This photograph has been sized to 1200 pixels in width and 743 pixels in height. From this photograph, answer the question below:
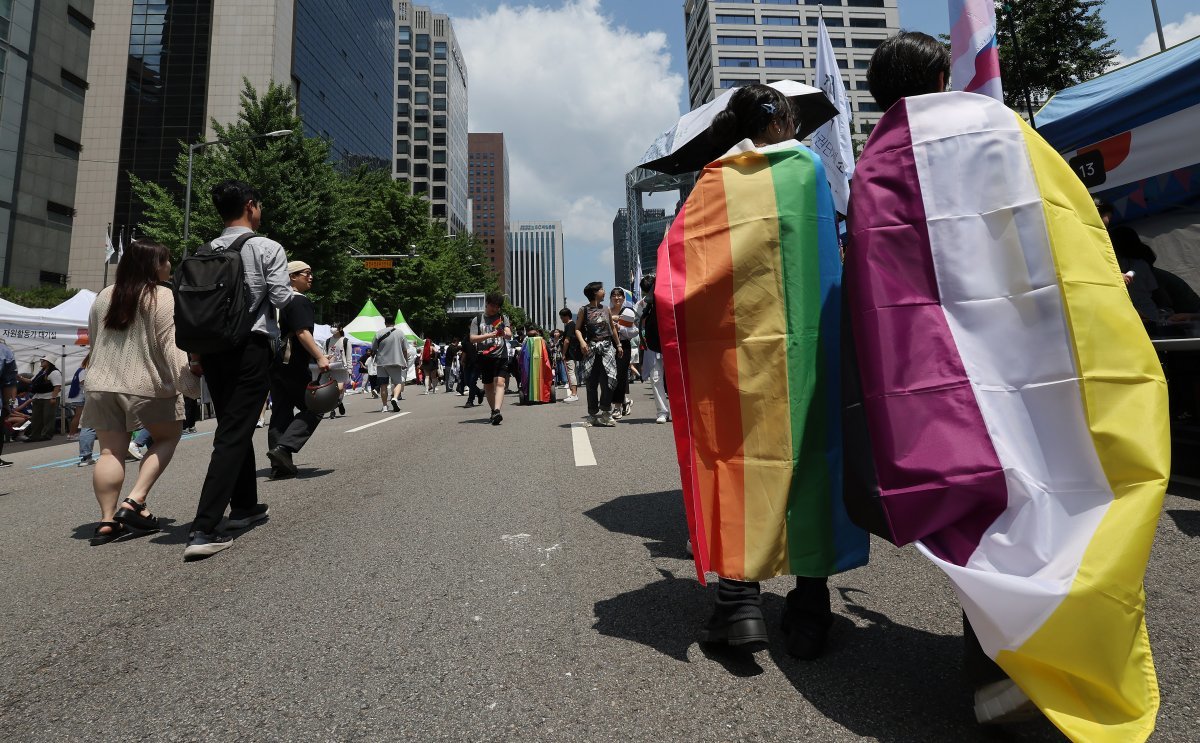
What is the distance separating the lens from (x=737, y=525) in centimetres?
192

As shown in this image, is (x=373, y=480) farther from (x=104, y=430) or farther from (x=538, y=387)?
(x=538, y=387)

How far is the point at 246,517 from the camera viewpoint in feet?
12.3

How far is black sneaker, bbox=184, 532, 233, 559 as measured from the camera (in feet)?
10.4

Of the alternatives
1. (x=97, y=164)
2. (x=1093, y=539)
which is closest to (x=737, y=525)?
(x=1093, y=539)

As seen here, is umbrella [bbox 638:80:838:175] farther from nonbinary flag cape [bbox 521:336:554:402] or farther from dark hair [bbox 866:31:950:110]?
nonbinary flag cape [bbox 521:336:554:402]

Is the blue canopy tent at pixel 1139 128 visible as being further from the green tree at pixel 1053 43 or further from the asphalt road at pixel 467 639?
the green tree at pixel 1053 43

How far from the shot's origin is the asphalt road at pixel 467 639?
1591 mm

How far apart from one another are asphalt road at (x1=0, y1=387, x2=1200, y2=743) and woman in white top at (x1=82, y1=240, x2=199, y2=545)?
30 cm

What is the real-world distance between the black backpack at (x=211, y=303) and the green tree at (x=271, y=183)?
2467cm

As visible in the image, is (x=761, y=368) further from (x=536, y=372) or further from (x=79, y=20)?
(x=79, y=20)

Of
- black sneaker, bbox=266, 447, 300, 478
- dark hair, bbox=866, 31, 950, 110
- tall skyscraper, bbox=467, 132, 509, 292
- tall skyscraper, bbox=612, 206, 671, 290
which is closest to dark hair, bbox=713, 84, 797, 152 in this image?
dark hair, bbox=866, 31, 950, 110

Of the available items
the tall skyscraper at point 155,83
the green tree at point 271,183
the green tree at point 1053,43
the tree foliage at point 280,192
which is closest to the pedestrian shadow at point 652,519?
the green tree at point 1053,43

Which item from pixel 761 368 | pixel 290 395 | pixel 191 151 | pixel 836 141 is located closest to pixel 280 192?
pixel 191 151

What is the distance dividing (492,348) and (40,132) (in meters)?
46.9
